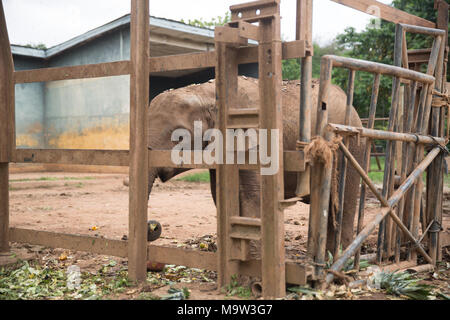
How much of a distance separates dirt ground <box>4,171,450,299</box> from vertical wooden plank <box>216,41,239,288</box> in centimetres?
27

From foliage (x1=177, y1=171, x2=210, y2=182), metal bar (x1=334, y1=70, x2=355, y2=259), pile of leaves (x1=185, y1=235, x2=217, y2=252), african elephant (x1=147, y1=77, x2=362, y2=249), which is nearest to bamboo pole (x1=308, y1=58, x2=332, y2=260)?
metal bar (x1=334, y1=70, x2=355, y2=259)

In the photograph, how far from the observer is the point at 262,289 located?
143 inches

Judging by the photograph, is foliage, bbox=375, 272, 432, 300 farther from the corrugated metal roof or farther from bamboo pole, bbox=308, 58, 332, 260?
the corrugated metal roof

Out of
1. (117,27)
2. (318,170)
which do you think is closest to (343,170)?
(318,170)

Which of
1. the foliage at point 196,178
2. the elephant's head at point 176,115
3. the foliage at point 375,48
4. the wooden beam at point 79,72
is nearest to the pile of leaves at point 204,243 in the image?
the elephant's head at point 176,115

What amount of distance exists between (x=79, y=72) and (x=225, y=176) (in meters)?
1.93

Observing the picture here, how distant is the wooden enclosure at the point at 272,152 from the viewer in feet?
11.8

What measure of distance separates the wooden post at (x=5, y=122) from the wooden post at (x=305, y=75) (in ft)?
10.7

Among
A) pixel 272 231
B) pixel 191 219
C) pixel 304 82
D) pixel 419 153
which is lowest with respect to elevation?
pixel 191 219

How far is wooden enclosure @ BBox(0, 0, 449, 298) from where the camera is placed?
141 inches
